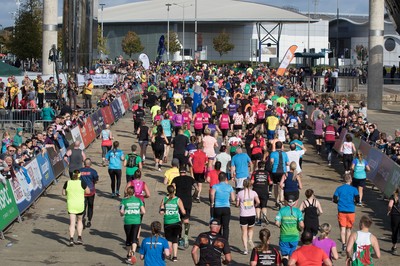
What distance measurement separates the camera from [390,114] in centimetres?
4778

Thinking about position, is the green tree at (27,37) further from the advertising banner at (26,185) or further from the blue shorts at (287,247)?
the blue shorts at (287,247)

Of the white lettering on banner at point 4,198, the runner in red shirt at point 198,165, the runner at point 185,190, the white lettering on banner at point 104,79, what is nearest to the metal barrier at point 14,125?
the runner in red shirt at point 198,165

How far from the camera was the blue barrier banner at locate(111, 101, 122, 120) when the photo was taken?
36469 millimetres

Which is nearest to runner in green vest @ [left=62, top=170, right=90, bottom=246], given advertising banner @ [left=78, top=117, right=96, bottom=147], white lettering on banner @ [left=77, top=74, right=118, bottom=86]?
advertising banner @ [left=78, top=117, right=96, bottom=147]

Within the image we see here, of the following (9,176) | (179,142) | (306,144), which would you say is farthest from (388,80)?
(9,176)

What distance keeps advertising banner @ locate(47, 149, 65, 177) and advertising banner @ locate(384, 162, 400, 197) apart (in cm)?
818

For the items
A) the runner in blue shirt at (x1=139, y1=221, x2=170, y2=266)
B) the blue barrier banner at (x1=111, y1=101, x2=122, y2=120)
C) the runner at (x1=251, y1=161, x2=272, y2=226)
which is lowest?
the runner in blue shirt at (x1=139, y1=221, x2=170, y2=266)

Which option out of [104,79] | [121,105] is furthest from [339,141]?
[104,79]

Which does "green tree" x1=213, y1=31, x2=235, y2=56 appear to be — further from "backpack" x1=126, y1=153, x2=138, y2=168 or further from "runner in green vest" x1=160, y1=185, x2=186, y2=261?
"runner in green vest" x1=160, y1=185, x2=186, y2=261

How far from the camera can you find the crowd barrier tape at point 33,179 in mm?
17719

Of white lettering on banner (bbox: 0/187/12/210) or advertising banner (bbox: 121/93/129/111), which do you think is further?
advertising banner (bbox: 121/93/129/111)

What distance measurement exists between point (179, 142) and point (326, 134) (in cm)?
582

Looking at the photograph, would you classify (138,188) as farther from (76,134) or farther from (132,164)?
(76,134)


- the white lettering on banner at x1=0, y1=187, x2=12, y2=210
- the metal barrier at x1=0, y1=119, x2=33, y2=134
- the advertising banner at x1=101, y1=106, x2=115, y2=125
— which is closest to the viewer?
the white lettering on banner at x1=0, y1=187, x2=12, y2=210
